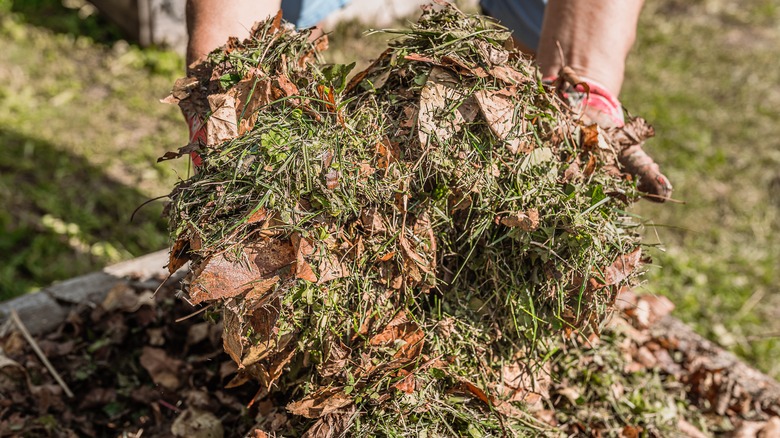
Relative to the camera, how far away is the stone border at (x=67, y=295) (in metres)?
2.56

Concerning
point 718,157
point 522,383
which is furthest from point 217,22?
point 718,157

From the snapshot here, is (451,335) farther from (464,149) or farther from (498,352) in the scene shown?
(464,149)

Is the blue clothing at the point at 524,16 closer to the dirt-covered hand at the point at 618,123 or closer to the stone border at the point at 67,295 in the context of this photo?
the dirt-covered hand at the point at 618,123

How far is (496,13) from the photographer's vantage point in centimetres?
354

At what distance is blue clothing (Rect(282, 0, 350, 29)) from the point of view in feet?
9.04

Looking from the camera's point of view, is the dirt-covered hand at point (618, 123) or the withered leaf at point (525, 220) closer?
the withered leaf at point (525, 220)

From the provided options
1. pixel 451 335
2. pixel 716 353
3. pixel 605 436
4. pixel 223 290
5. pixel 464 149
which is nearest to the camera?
pixel 223 290

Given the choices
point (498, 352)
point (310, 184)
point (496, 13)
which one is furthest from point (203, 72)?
point (496, 13)

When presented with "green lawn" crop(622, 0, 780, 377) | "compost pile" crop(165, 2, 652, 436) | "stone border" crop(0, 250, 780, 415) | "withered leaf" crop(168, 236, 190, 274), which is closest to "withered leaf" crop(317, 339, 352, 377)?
"compost pile" crop(165, 2, 652, 436)

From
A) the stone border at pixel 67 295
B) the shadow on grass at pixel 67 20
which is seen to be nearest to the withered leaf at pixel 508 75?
the stone border at pixel 67 295

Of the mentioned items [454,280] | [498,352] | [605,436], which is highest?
[454,280]

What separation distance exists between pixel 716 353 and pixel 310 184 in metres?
1.93

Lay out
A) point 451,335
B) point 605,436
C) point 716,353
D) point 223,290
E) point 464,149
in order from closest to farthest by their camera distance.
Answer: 1. point 223,290
2. point 464,149
3. point 451,335
4. point 605,436
5. point 716,353

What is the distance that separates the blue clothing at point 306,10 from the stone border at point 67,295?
1171 millimetres
